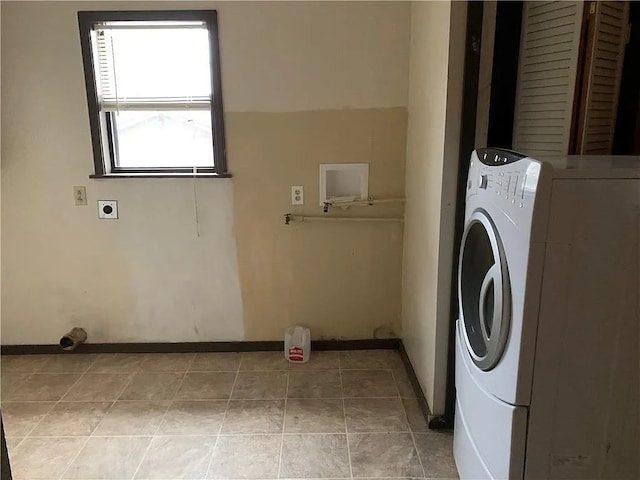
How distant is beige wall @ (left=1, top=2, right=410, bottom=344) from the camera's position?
2.63m

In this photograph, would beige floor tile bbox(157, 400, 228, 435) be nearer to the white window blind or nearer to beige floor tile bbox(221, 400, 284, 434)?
beige floor tile bbox(221, 400, 284, 434)

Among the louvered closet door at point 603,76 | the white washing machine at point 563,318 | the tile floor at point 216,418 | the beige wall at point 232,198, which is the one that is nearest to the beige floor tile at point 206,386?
the tile floor at point 216,418

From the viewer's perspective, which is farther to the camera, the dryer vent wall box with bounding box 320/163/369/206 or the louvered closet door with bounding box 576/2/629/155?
the dryer vent wall box with bounding box 320/163/369/206

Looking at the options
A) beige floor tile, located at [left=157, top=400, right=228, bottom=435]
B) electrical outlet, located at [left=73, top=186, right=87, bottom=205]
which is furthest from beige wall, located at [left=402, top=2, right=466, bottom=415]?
electrical outlet, located at [left=73, top=186, right=87, bottom=205]

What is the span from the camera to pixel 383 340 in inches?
119

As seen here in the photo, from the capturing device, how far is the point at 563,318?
4.17ft

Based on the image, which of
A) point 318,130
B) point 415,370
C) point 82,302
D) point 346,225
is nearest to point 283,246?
point 346,225

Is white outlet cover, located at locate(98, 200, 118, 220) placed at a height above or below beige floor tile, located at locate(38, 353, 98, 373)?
above

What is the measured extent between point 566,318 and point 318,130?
1785 millimetres

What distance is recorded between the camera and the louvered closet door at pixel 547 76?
1798 millimetres

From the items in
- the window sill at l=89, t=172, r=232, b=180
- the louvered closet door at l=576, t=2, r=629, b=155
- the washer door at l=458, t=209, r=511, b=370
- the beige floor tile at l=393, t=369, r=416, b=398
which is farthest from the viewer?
the window sill at l=89, t=172, r=232, b=180

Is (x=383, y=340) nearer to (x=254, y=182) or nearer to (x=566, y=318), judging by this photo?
(x=254, y=182)

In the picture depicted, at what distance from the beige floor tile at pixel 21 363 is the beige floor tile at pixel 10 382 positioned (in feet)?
0.12

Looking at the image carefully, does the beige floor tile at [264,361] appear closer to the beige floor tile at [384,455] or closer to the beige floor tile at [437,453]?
the beige floor tile at [384,455]
